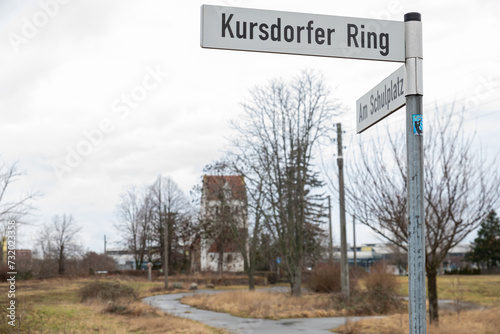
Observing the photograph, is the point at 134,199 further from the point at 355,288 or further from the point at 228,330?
the point at 228,330

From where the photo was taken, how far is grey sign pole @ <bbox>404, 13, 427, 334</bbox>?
3348 mm

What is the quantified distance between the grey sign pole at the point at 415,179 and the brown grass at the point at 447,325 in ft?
32.8

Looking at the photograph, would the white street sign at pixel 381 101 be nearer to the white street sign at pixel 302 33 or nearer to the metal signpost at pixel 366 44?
the metal signpost at pixel 366 44

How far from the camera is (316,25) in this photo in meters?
3.65

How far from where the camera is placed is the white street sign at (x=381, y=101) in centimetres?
373

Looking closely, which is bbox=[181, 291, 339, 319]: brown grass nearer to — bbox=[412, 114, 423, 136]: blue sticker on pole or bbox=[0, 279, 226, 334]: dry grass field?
bbox=[0, 279, 226, 334]: dry grass field

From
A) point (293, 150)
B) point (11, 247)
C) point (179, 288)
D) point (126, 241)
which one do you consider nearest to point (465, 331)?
point (11, 247)

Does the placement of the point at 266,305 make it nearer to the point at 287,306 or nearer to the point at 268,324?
the point at 287,306

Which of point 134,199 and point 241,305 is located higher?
point 134,199

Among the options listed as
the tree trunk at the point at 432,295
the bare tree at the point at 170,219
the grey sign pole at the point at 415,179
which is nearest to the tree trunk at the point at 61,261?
the bare tree at the point at 170,219

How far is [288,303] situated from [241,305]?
2.07 meters

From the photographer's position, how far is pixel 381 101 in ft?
13.2

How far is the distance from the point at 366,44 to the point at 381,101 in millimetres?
510

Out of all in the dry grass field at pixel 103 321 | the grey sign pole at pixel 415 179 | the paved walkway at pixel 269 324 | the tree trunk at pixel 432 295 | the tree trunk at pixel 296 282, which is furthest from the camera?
the tree trunk at pixel 296 282
